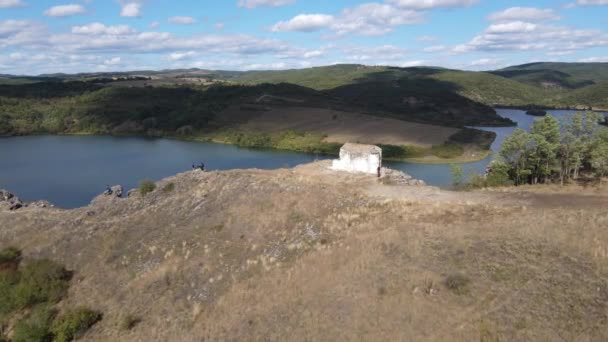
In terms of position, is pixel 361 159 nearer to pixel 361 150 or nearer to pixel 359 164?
pixel 359 164

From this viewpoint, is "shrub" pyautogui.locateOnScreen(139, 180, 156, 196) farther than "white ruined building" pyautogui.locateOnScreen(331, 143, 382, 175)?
Yes

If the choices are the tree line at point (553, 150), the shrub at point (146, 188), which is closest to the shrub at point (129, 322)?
→ the shrub at point (146, 188)

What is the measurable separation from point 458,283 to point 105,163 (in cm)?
7183

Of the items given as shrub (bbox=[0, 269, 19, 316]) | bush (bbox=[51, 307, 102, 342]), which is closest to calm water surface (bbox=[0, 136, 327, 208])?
shrub (bbox=[0, 269, 19, 316])

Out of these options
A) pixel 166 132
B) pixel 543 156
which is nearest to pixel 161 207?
pixel 543 156

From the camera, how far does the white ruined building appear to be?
33.3 metres

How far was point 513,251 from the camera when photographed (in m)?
19.3

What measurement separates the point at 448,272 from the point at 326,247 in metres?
6.44

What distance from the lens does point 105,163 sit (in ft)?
255

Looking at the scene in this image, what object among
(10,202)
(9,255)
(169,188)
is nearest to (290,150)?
(10,202)

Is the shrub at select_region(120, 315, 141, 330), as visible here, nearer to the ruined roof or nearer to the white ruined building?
the white ruined building

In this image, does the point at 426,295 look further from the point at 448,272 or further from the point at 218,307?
the point at 218,307

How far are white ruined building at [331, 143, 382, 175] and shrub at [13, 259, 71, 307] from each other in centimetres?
1988

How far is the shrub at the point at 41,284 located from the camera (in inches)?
1025
